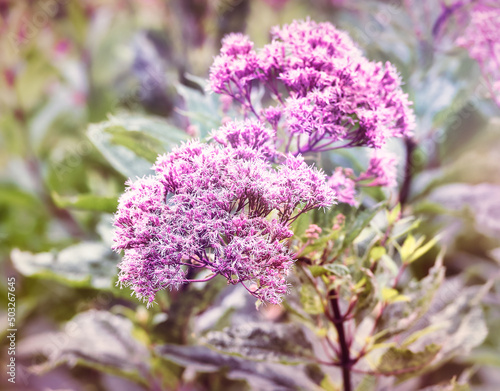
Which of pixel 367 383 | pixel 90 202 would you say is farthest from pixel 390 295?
pixel 90 202

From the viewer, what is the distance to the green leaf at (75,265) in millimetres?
548

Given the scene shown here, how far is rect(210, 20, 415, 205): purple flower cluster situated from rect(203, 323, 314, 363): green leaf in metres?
0.18

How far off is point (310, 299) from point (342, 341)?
0.22ft

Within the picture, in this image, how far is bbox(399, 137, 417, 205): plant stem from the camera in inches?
24.7

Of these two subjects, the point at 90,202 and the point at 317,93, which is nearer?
the point at 317,93

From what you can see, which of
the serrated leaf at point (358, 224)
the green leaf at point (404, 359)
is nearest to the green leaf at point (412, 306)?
the green leaf at point (404, 359)

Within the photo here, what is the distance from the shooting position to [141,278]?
12.4 inches

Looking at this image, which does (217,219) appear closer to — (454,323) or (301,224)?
(301,224)

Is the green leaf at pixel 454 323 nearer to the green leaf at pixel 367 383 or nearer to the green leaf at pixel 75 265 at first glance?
the green leaf at pixel 367 383

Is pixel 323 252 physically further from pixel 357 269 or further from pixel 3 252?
pixel 3 252

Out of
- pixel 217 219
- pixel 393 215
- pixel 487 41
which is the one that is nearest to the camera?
pixel 217 219

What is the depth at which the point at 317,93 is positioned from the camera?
0.36 meters

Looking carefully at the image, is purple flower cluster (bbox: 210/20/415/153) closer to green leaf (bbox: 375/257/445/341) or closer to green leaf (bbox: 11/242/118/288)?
green leaf (bbox: 375/257/445/341)

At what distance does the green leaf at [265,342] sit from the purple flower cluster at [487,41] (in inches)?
13.3
